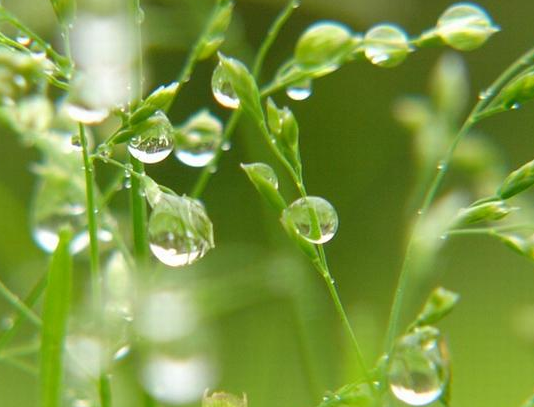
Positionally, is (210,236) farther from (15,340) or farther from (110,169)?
(110,169)

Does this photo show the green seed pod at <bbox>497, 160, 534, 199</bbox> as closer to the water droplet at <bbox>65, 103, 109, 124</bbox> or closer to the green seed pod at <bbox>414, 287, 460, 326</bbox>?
the green seed pod at <bbox>414, 287, 460, 326</bbox>

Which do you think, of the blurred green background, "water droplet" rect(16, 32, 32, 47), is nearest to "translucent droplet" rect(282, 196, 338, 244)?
"water droplet" rect(16, 32, 32, 47)

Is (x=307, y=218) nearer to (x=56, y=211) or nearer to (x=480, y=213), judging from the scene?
(x=480, y=213)

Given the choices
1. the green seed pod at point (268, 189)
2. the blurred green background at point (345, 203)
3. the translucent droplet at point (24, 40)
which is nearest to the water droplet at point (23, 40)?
the translucent droplet at point (24, 40)

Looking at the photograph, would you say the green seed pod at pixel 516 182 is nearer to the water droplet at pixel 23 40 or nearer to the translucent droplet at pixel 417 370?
the translucent droplet at pixel 417 370

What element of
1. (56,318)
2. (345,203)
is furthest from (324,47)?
(345,203)
